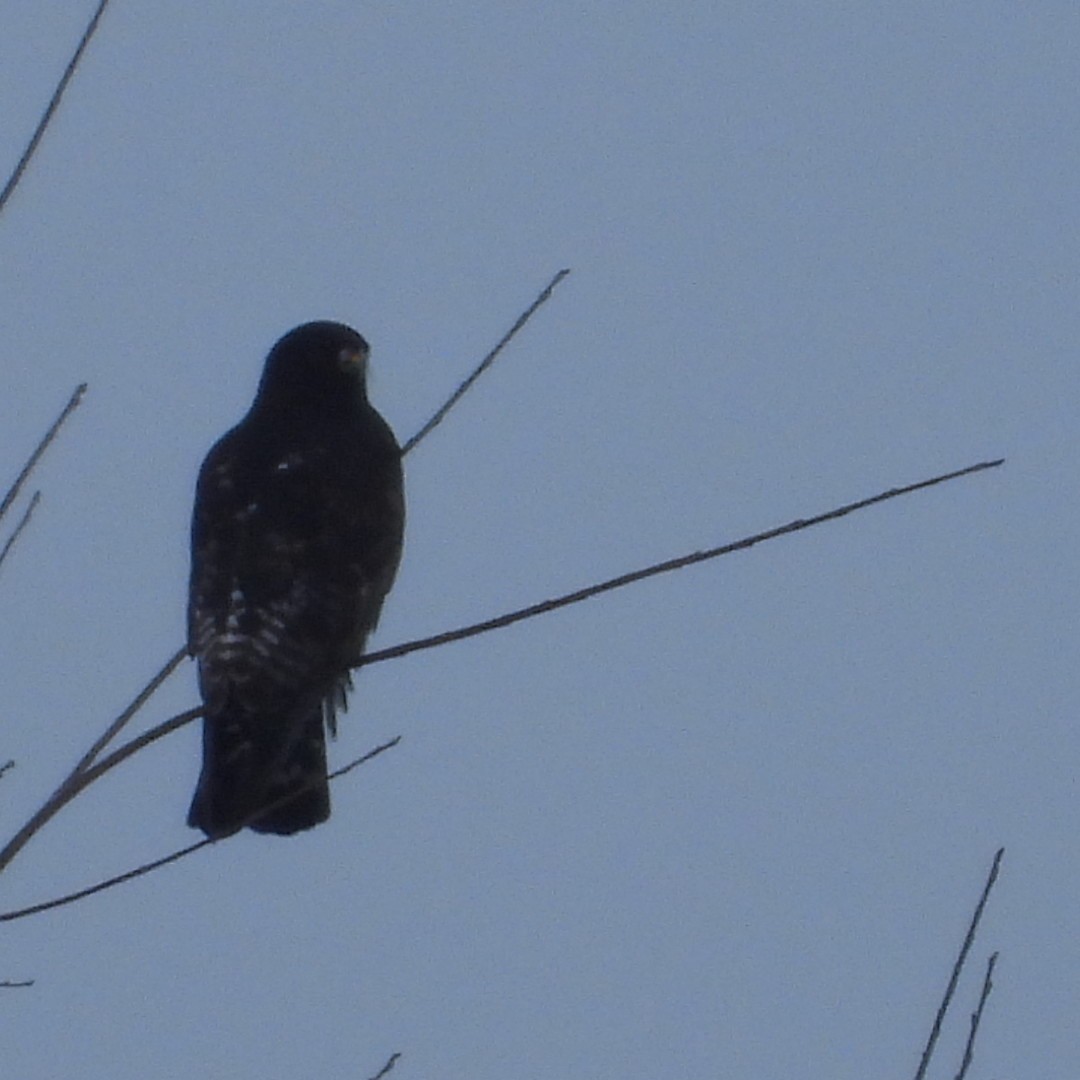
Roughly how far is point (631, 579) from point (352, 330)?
360cm

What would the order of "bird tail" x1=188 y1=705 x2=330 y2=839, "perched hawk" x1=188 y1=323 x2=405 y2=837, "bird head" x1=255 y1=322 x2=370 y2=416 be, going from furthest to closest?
1. "bird head" x1=255 y1=322 x2=370 y2=416
2. "perched hawk" x1=188 y1=323 x2=405 y2=837
3. "bird tail" x1=188 y1=705 x2=330 y2=839

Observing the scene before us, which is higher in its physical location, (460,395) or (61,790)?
(460,395)

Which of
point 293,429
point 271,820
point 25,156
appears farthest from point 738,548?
point 293,429

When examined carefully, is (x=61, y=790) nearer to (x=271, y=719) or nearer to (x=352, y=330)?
(x=271, y=719)

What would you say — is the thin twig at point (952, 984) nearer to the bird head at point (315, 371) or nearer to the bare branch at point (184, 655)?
the bare branch at point (184, 655)

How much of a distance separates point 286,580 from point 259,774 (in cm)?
68

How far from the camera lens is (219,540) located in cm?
591

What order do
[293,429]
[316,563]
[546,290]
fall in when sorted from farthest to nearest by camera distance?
[293,429]
[316,563]
[546,290]

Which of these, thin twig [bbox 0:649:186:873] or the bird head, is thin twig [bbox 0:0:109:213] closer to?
thin twig [bbox 0:649:186:873]

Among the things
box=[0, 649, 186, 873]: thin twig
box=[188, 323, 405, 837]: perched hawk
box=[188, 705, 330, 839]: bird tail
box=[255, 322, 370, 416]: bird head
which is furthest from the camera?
box=[255, 322, 370, 416]: bird head

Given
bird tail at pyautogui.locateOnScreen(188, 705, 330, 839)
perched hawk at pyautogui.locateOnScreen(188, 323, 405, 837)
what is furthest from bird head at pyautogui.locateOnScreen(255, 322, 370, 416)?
bird tail at pyautogui.locateOnScreen(188, 705, 330, 839)

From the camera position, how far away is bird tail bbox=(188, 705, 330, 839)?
5.19 meters

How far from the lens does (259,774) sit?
5270 mm

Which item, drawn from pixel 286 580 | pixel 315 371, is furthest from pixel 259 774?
pixel 315 371
